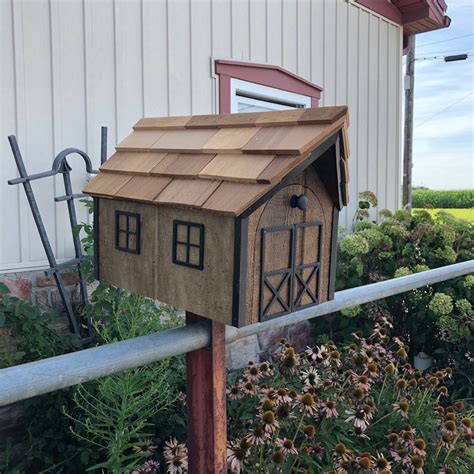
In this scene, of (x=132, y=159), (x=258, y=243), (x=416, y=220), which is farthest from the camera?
(x=416, y=220)

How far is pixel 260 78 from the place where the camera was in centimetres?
399

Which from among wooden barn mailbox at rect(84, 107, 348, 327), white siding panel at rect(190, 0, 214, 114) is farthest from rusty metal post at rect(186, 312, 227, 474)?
white siding panel at rect(190, 0, 214, 114)

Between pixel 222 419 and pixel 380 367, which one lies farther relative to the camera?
pixel 380 367

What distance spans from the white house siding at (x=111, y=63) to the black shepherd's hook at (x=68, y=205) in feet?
0.38

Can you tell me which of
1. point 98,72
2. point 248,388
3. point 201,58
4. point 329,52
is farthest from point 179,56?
point 248,388

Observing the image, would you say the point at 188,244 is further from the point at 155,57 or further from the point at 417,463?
the point at 155,57

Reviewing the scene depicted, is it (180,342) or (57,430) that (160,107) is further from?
(180,342)

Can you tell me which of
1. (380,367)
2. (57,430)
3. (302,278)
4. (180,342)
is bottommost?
(57,430)

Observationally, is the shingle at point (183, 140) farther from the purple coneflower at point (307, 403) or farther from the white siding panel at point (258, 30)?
the white siding panel at point (258, 30)

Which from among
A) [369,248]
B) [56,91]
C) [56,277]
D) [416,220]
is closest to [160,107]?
[56,91]

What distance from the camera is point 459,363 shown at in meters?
3.62

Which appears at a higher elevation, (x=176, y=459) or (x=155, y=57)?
(x=155, y=57)

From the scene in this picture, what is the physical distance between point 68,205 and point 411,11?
14.5 feet

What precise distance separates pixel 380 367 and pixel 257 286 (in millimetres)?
1605
